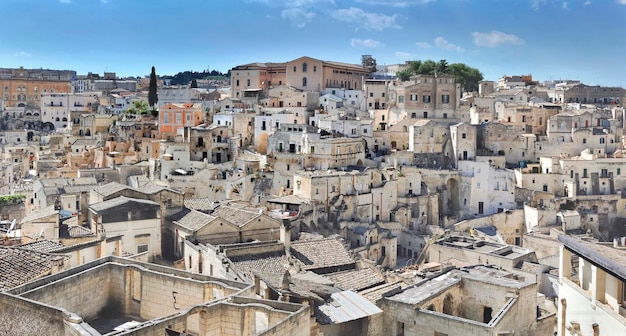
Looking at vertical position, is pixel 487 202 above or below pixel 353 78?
below

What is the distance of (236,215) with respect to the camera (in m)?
29.0

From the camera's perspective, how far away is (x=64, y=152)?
190 ft

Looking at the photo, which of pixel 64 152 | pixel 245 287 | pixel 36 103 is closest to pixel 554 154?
pixel 64 152

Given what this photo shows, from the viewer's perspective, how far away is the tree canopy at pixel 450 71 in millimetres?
74625

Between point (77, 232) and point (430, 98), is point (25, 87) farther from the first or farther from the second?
point (77, 232)

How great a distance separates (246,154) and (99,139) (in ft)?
51.5

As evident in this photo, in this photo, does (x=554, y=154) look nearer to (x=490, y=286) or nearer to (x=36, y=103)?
(x=490, y=286)

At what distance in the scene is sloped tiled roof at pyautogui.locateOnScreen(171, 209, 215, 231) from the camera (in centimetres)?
2672

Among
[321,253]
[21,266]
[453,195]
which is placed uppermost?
[21,266]

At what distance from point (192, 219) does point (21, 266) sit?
45.0 feet

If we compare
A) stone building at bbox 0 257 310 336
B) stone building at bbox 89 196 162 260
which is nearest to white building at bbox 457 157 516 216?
stone building at bbox 89 196 162 260

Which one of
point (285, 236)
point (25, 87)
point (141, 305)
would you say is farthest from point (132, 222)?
point (25, 87)

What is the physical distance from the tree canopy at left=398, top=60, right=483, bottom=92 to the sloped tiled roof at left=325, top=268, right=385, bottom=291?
51.8 meters

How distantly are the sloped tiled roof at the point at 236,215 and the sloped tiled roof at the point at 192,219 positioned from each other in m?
0.73
